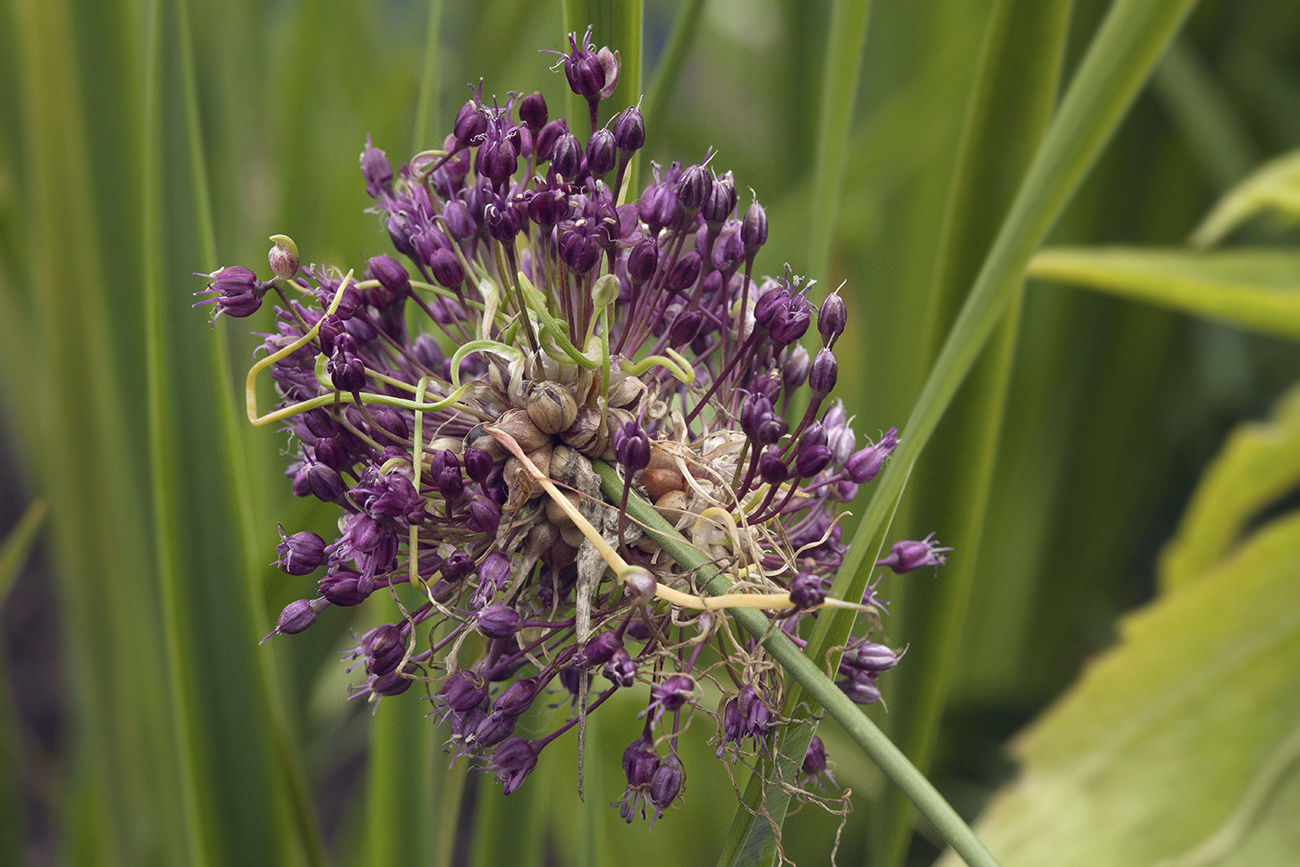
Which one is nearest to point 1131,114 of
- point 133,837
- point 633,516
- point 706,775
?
point 706,775

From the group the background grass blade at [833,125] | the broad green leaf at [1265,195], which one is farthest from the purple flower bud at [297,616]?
the broad green leaf at [1265,195]

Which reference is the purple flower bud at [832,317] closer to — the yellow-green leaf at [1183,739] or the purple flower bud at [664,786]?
the purple flower bud at [664,786]

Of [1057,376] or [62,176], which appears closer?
[62,176]

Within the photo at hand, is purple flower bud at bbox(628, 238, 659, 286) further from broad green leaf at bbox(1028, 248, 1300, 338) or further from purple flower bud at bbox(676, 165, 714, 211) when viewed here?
broad green leaf at bbox(1028, 248, 1300, 338)

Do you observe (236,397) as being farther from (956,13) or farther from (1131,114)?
(1131,114)

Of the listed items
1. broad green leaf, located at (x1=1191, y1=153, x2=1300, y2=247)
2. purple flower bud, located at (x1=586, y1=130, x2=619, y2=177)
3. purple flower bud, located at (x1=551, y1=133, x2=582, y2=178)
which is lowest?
broad green leaf, located at (x1=1191, y1=153, x2=1300, y2=247)

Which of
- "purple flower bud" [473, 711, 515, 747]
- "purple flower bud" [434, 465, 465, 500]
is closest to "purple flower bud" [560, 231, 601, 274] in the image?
"purple flower bud" [434, 465, 465, 500]
